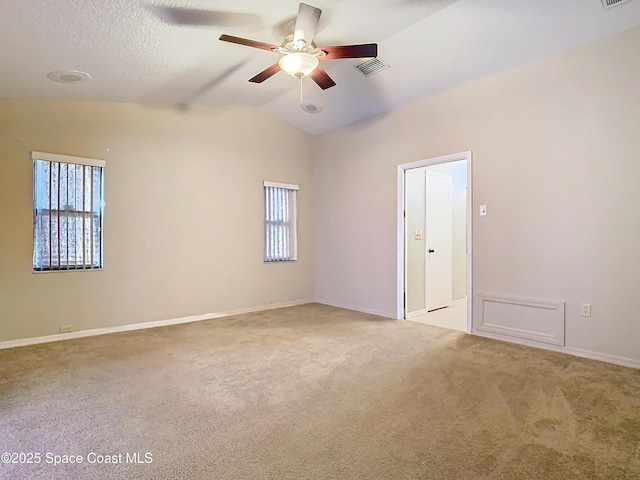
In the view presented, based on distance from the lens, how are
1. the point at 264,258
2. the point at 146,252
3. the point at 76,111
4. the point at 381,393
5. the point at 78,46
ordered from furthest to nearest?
1. the point at 264,258
2. the point at 146,252
3. the point at 76,111
4. the point at 78,46
5. the point at 381,393

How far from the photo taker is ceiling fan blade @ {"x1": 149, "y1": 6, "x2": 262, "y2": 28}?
2.70m

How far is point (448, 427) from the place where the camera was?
84.5 inches

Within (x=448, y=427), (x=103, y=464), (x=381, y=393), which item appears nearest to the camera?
(x=103, y=464)

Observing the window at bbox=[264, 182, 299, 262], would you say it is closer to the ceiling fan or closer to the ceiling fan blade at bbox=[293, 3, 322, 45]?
the ceiling fan

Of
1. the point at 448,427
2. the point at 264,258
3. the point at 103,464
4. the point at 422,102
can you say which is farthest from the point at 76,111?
the point at 448,427

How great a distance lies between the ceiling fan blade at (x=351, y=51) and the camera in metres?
2.80

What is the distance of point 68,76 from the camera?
11.2ft

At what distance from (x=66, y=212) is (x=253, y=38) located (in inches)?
112

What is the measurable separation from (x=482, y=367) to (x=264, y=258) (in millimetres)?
A: 3604

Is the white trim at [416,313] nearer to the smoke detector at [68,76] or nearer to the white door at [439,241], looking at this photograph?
the white door at [439,241]

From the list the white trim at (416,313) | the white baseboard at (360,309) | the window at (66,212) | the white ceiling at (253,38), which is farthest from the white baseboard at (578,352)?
the window at (66,212)

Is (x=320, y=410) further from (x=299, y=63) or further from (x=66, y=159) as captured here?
(x=66, y=159)

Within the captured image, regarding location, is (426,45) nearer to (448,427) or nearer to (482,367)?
(482,367)

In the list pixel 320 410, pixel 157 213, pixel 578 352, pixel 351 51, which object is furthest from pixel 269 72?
pixel 578 352
